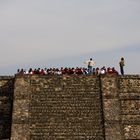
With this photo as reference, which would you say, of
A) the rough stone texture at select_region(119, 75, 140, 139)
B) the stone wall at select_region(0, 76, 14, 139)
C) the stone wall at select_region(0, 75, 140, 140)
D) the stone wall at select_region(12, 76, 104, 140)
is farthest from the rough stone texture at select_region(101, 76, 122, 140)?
the stone wall at select_region(0, 76, 14, 139)

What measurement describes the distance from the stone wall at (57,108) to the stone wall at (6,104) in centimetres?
127

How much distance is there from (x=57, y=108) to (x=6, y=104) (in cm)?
369

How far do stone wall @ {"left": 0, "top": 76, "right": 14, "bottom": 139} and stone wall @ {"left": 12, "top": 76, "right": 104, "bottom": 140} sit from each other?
1.27 m

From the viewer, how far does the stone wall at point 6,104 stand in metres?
23.4

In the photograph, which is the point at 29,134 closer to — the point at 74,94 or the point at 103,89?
the point at 74,94

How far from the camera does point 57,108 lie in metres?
22.9

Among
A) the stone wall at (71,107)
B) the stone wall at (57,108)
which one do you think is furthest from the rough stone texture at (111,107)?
the stone wall at (57,108)

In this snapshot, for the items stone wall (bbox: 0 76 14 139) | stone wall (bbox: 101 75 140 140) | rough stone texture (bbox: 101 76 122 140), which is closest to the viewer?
rough stone texture (bbox: 101 76 122 140)

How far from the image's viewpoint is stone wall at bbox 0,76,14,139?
76.9 ft

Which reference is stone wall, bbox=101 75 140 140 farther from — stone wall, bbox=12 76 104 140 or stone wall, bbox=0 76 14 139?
stone wall, bbox=0 76 14 139

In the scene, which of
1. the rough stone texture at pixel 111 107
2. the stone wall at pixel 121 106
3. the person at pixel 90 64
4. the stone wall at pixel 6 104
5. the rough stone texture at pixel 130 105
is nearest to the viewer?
the rough stone texture at pixel 111 107

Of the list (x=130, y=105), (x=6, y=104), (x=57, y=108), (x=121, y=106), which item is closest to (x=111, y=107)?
(x=121, y=106)

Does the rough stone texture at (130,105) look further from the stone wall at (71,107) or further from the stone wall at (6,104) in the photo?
the stone wall at (6,104)

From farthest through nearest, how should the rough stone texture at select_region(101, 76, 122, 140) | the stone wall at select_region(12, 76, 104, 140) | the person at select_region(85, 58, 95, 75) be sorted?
the person at select_region(85, 58, 95, 75), the rough stone texture at select_region(101, 76, 122, 140), the stone wall at select_region(12, 76, 104, 140)
